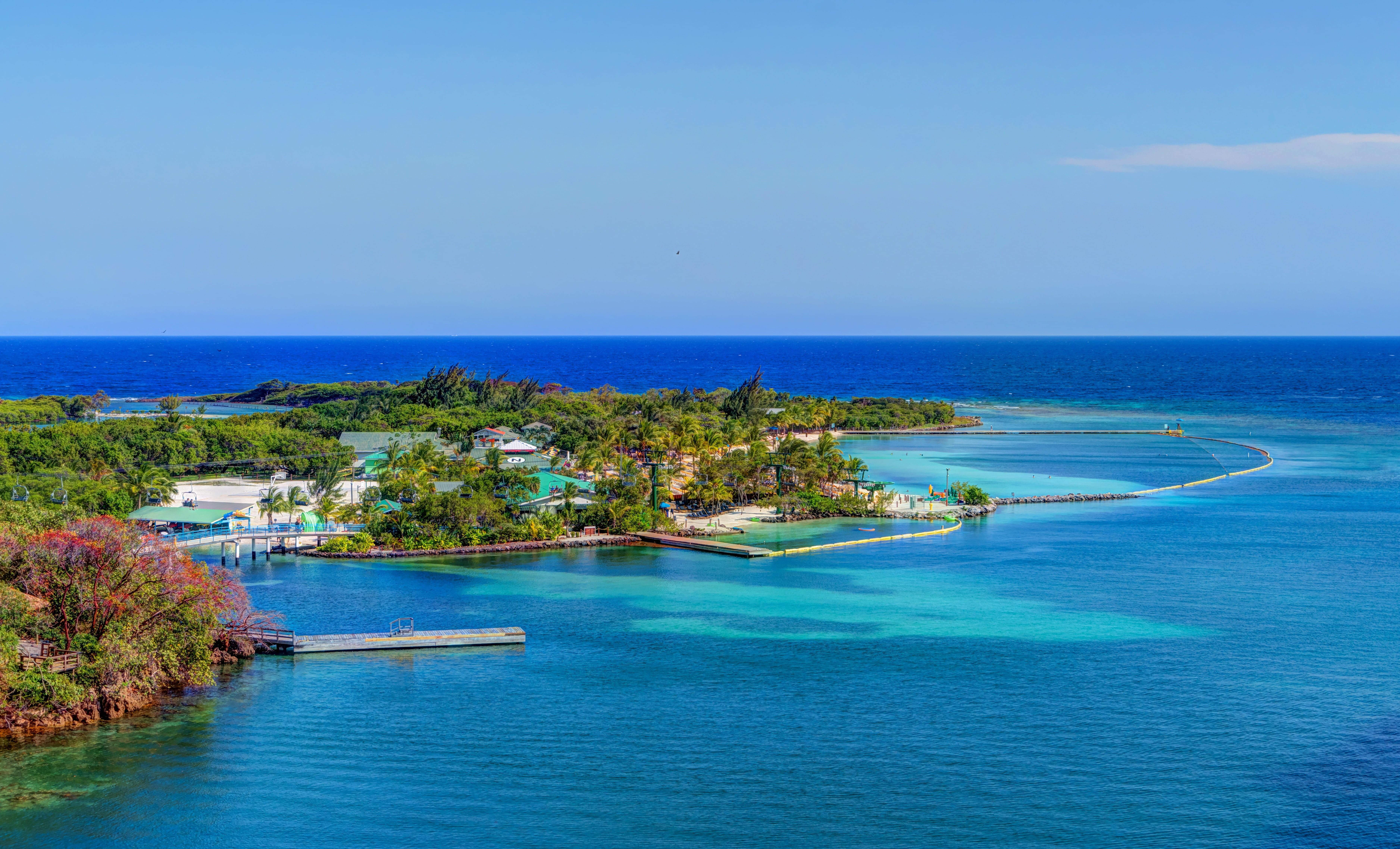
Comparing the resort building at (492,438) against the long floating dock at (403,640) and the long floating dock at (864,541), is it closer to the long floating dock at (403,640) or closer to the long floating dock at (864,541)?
the long floating dock at (864,541)

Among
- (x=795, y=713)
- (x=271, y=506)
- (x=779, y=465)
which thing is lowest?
(x=795, y=713)

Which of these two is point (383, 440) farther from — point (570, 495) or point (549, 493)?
point (570, 495)

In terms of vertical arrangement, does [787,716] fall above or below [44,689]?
below

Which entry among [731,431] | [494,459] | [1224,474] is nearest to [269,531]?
[494,459]

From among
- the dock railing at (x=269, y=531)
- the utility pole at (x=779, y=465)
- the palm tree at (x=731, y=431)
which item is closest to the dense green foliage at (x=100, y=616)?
the dock railing at (x=269, y=531)

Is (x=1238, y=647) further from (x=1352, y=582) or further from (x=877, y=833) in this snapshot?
(x=877, y=833)

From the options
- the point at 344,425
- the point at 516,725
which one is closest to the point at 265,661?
the point at 516,725
